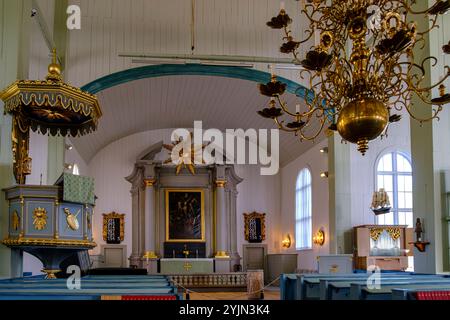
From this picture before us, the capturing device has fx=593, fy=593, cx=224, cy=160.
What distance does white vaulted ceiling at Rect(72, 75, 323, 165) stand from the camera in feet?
47.2

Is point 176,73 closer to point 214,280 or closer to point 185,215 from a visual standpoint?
point 214,280

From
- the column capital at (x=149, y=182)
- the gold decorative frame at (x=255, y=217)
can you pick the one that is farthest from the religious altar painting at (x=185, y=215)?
the gold decorative frame at (x=255, y=217)

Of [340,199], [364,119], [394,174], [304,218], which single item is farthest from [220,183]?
[364,119]

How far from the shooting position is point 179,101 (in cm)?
1598

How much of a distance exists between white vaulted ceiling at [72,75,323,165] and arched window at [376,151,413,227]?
8.24 feet

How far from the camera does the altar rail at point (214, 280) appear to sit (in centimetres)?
1591

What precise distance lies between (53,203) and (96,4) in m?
6.47

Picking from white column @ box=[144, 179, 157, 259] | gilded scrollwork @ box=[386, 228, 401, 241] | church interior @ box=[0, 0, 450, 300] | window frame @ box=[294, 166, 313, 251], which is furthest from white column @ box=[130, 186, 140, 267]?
gilded scrollwork @ box=[386, 228, 401, 241]

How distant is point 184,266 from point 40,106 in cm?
1030

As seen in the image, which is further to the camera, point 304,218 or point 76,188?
point 304,218

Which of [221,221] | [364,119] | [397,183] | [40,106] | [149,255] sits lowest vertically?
[149,255]

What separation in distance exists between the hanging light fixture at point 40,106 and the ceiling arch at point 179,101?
3.91 meters

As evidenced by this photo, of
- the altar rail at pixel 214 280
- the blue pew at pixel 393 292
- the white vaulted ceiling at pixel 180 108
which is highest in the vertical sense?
the white vaulted ceiling at pixel 180 108

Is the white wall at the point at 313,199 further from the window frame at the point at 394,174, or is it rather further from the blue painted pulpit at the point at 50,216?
the blue painted pulpit at the point at 50,216
